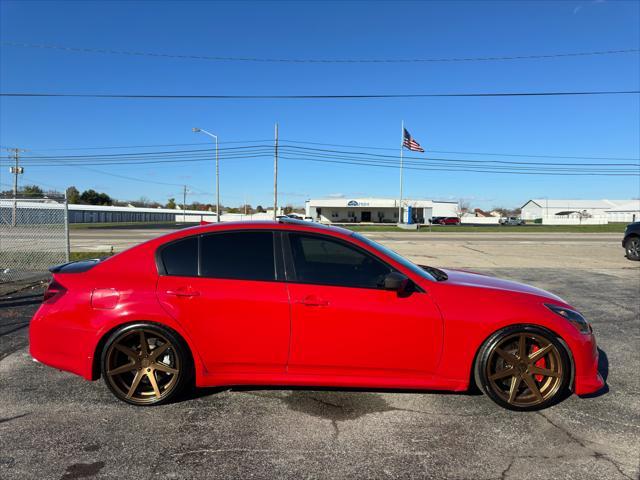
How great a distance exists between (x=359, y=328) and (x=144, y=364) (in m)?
1.80

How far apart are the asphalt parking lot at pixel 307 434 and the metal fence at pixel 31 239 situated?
6227mm

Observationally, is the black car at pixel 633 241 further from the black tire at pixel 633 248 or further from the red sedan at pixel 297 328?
the red sedan at pixel 297 328

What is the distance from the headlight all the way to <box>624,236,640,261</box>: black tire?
46.9 feet

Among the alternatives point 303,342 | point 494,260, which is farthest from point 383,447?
point 494,260

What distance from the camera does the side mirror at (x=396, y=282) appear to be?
324 centimetres

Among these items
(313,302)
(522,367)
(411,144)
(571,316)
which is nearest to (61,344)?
(313,302)

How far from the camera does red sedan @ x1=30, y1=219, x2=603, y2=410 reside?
3277mm

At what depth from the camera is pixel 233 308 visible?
3.29 m

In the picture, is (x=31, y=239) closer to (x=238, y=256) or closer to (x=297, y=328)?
(x=238, y=256)

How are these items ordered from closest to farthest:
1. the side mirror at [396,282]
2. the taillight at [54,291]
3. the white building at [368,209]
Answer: the side mirror at [396,282]
the taillight at [54,291]
the white building at [368,209]

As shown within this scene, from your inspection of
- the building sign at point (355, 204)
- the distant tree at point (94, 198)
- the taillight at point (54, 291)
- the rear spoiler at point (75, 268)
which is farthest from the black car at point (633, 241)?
the distant tree at point (94, 198)

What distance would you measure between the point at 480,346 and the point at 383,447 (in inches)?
44.2

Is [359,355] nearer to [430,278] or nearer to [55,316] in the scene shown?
[430,278]

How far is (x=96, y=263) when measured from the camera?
368 centimetres
